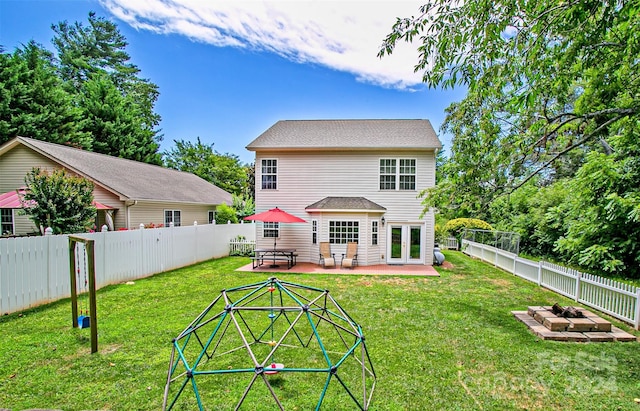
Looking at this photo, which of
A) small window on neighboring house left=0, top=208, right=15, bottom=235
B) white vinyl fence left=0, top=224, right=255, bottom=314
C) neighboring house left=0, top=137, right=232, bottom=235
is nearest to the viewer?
white vinyl fence left=0, top=224, right=255, bottom=314

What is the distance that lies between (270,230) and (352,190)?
427cm

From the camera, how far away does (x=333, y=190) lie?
44.0 feet

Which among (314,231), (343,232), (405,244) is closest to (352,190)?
(343,232)

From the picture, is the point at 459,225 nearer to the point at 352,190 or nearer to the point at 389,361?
the point at 352,190

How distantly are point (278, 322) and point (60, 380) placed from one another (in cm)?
336

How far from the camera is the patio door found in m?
12.8

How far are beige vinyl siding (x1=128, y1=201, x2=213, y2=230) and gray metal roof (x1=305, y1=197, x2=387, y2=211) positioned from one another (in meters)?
7.96

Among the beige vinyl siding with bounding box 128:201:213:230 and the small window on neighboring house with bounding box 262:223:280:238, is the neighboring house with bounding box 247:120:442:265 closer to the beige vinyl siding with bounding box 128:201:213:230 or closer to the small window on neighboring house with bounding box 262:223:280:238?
the small window on neighboring house with bounding box 262:223:280:238

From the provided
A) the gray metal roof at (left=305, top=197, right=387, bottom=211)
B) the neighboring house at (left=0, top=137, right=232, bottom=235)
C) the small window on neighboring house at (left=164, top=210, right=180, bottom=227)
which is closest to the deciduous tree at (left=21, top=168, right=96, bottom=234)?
the neighboring house at (left=0, top=137, right=232, bottom=235)

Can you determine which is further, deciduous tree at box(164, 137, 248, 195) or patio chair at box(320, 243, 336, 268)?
deciduous tree at box(164, 137, 248, 195)

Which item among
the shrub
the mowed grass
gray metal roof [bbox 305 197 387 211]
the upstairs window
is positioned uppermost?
the upstairs window

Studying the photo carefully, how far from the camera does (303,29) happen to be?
396 inches

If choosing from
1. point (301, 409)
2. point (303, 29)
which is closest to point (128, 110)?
point (303, 29)

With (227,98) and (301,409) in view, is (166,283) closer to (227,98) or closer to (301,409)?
(301,409)
